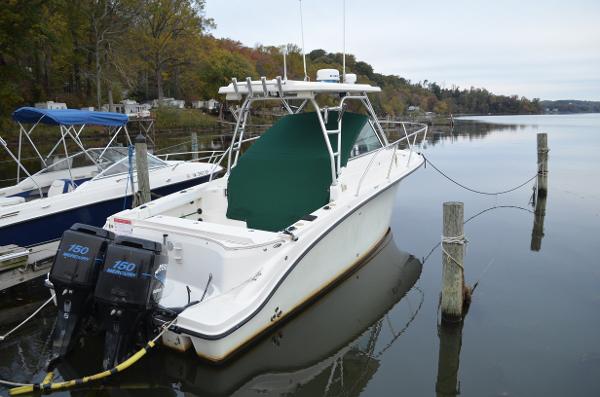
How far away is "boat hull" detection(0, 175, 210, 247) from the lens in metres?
6.97

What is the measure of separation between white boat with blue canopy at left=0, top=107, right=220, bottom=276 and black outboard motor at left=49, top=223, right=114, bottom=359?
296 cm

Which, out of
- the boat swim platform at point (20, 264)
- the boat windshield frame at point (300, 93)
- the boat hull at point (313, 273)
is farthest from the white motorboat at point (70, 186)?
the boat hull at point (313, 273)

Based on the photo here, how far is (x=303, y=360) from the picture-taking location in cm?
477

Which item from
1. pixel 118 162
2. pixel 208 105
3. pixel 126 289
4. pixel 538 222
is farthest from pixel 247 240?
pixel 208 105

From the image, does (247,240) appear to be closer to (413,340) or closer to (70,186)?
(413,340)

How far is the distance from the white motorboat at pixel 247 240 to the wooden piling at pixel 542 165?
211 inches

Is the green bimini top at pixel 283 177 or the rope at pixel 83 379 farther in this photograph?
the green bimini top at pixel 283 177

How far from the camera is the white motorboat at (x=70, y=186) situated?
7113mm

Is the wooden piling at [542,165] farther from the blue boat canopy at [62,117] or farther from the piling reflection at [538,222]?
the blue boat canopy at [62,117]

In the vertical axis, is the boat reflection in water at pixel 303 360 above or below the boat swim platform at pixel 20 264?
below

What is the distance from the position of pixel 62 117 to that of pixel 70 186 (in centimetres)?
120

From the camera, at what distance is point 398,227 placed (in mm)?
9539

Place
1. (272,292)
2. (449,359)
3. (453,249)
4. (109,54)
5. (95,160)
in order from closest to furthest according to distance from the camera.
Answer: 1. (272,292)
2. (449,359)
3. (453,249)
4. (95,160)
5. (109,54)

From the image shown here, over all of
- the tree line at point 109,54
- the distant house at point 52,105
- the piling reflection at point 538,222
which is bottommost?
the piling reflection at point 538,222
